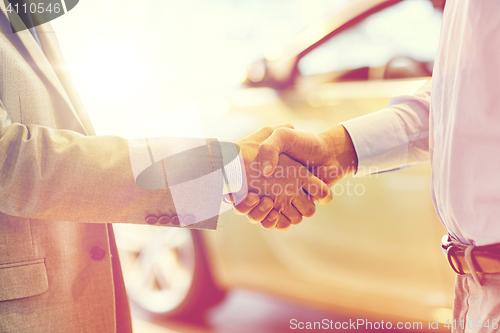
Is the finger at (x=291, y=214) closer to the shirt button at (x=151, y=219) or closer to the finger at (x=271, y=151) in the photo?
the finger at (x=271, y=151)

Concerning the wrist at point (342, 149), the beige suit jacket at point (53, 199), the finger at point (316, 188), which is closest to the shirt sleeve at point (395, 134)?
the wrist at point (342, 149)

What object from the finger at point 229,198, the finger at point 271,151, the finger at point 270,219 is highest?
the finger at point 271,151

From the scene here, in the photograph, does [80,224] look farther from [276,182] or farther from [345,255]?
[345,255]

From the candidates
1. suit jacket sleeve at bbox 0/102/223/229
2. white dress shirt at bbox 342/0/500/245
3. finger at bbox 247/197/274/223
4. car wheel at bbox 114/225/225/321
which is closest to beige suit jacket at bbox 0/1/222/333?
suit jacket sleeve at bbox 0/102/223/229

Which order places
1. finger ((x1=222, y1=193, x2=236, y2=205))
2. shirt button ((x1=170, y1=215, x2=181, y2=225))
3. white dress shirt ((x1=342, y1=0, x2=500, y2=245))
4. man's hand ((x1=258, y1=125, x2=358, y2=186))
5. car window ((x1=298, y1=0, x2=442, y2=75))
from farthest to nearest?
car window ((x1=298, y1=0, x2=442, y2=75)) < man's hand ((x1=258, y1=125, x2=358, y2=186)) < finger ((x1=222, y1=193, x2=236, y2=205)) < shirt button ((x1=170, y1=215, x2=181, y2=225)) < white dress shirt ((x1=342, y1=0, x2=500, y2=245))

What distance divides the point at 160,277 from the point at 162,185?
0.97 metres

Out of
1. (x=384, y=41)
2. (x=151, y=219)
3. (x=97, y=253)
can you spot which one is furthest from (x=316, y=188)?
(x=384, y=41)

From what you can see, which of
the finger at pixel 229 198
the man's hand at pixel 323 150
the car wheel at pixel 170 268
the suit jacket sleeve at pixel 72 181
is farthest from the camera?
the car wheel at pixel 170 268

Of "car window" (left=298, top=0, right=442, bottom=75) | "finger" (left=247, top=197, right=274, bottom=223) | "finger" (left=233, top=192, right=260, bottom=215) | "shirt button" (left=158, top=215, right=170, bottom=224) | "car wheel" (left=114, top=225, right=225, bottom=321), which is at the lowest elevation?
"car wheel" (left=114, top=225, right=225, bottom=321)

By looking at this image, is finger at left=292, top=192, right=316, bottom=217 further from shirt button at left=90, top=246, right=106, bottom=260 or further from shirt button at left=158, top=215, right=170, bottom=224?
shirt button at left=90, top=246, right=106, bottom=260

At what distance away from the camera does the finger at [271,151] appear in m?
1.04

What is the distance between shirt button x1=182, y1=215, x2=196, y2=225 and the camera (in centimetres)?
78

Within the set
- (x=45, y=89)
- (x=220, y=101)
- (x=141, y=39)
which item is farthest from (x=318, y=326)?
(x=141, y=39)

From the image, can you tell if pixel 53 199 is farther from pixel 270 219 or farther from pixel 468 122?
pixel 468 122
